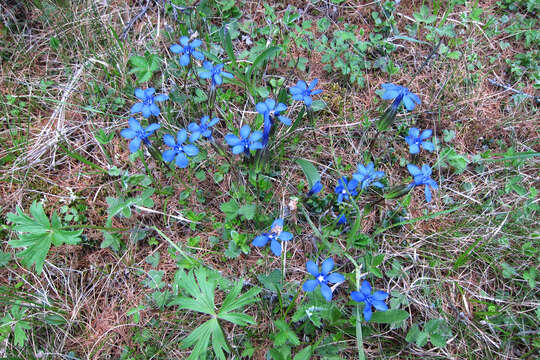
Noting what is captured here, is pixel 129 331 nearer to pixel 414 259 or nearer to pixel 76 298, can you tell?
pixel 76 298

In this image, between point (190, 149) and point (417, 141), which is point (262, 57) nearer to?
point (190, 149)

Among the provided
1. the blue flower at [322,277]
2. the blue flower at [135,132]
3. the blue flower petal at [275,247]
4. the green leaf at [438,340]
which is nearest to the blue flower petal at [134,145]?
the blue flower at [135,132]

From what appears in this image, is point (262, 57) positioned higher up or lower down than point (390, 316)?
higher up

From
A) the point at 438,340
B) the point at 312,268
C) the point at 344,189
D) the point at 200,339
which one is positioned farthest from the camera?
the point at 344,189

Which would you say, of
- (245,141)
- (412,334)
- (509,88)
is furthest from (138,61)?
(509,88)

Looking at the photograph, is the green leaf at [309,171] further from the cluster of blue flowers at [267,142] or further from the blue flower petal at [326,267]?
the blue flower petal at [326,267]

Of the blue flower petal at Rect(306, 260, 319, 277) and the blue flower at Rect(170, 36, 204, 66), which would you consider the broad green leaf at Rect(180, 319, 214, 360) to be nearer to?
the blue flower petal at Rect(306, 260, 319, 277)
